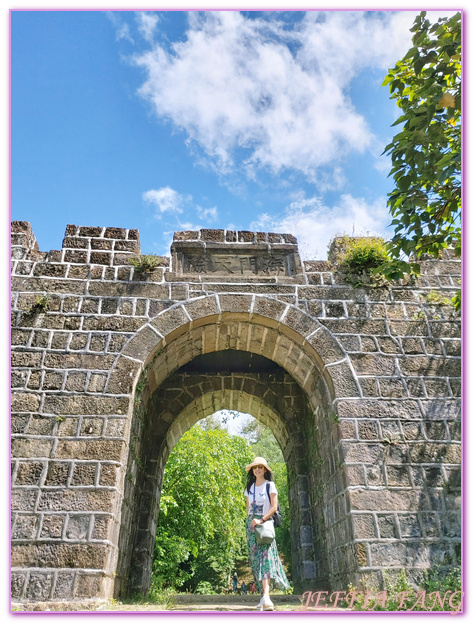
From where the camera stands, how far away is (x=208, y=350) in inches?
250

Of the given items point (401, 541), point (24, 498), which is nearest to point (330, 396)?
point (401, 541)

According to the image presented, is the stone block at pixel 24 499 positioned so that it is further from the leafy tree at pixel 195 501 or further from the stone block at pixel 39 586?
the leafy tree at pixel 195 501

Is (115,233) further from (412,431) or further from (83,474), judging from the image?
(412,431)

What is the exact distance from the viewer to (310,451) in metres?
6.66

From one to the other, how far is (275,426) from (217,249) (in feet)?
11.1

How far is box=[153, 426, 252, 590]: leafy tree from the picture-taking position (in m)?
12.3

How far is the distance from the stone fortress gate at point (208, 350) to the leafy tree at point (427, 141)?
106cm

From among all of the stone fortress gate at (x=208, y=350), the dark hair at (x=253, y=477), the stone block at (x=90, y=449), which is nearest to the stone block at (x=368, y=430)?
the stone fortress gate at (x=208, y=350)

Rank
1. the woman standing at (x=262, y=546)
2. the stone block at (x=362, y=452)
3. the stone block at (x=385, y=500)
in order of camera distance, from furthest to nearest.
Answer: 1. the stone block at (x=362, y=452)
2. the stone block at (x=385, y=500)
3. the woman standing at (x=262, y=546)

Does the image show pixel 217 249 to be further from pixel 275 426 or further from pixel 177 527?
pixel 177 527

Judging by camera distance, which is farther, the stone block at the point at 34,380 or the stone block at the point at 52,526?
the stone block at the point at 34,380

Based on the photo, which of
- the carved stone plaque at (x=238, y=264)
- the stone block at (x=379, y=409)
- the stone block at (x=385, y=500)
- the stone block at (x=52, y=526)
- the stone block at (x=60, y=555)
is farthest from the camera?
the carved stone plaque at (x=238, y=264)

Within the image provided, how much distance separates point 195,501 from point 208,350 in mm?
8908

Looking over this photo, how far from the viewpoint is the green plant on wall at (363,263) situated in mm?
5836
